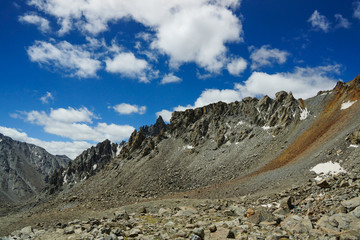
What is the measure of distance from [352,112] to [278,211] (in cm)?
5070

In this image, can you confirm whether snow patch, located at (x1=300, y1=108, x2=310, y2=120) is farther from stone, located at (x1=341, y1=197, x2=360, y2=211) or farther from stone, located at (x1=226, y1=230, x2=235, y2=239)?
stone, located at (x1=226, y1=230, x2=235, y2=239)

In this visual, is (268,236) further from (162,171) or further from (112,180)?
(112,180)

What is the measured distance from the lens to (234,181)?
56000 millimetres

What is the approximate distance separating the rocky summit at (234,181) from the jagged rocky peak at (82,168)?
1433 inches

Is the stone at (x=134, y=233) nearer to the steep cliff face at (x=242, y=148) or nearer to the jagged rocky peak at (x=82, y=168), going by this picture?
the steep cliff face at (x=242, y=148)

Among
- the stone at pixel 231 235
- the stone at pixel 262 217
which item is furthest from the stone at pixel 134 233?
the stone at pixel 262 217

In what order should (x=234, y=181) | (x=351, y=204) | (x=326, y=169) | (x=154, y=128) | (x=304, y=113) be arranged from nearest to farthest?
1. (x=351, y=204)
2. (x=326, y=169)
3. (x=234, y=181)
4. (x=304, y=113)
5. (x=154, y=128)

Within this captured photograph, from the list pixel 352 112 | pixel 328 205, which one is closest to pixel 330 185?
pixel 328 205

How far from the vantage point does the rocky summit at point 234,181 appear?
52.6 feet

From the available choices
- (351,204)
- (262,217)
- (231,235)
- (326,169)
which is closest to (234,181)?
(326,169)

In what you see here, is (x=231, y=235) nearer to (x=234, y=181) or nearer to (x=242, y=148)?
(x=234, y=181)

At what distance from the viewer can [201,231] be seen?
1425cm

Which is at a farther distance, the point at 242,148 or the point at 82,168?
the point at 82,168

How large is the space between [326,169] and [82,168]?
191113 mm
